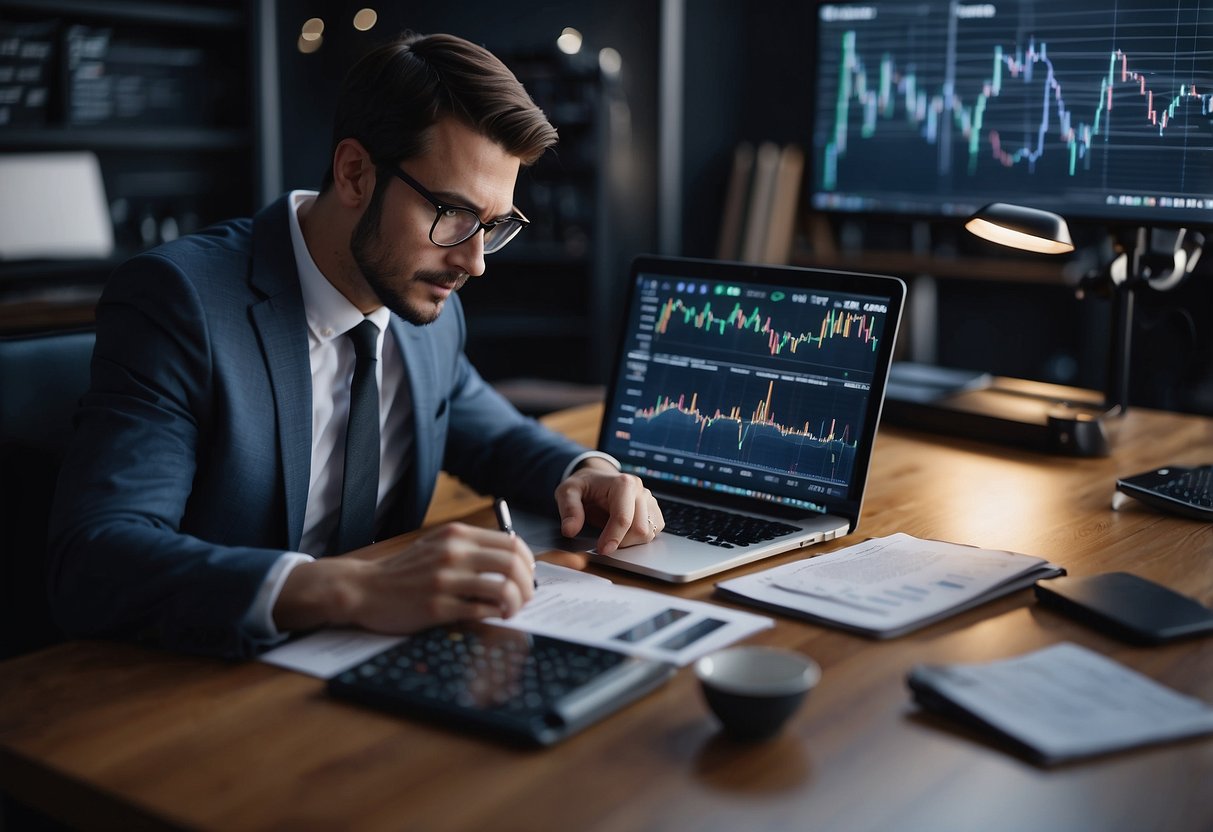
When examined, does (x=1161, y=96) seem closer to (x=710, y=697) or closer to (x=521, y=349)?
(x=710, y=697)

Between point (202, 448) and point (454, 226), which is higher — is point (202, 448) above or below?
below

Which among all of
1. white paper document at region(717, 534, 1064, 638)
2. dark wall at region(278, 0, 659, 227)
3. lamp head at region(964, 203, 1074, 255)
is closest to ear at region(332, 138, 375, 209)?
white paper document at region(717, 534, 1064, 638)

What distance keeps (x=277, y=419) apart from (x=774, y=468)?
2.01ft

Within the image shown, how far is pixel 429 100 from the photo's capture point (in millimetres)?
1364

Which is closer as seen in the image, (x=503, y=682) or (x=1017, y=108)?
(x=503, y=682)

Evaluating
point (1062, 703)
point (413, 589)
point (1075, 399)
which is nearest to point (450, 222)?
point (413, 589)

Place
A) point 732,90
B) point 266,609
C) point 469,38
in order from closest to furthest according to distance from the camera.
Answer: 1. point 266,609
2. point 469,38
3. point 732,90

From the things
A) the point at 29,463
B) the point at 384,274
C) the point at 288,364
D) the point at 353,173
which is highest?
the point at 353,173

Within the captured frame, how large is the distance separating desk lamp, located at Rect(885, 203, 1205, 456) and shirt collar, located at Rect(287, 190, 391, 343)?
2.99 feet

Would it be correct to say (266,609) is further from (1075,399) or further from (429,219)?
(1075,399)

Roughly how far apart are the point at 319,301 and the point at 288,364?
126 mm

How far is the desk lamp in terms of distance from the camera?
1.79m

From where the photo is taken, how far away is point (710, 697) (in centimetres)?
85

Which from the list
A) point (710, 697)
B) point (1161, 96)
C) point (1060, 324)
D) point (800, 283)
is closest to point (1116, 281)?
point (1161, 96)
